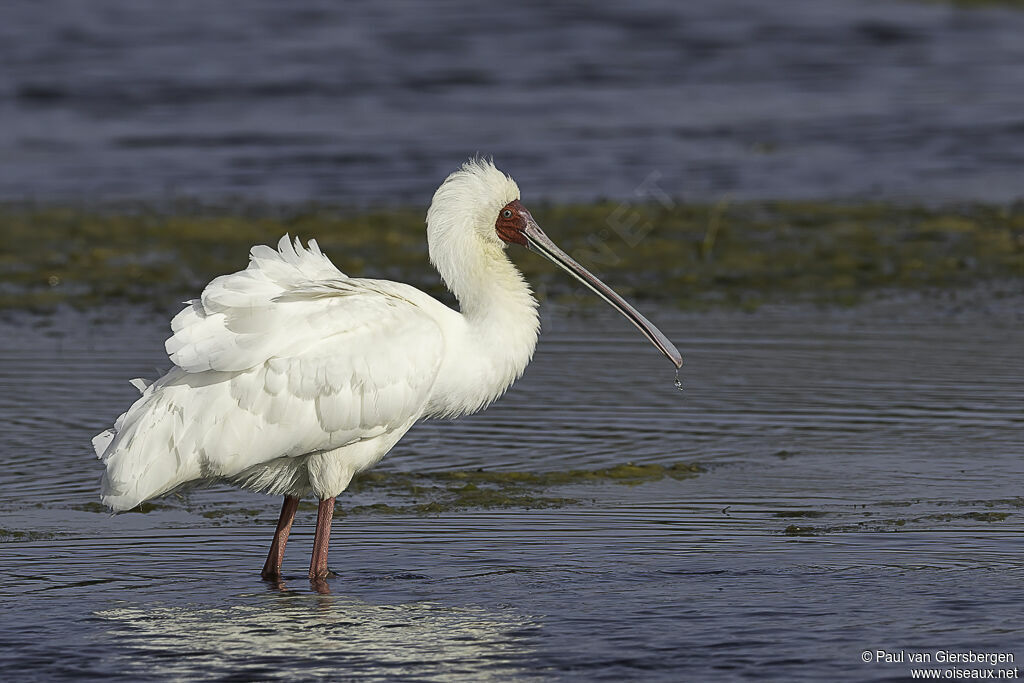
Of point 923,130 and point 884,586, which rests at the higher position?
point 923,130

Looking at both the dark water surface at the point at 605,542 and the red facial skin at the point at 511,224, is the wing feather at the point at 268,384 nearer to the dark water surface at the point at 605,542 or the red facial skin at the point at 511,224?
the dark water surface at the point at 605,542

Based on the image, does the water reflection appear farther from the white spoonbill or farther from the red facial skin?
the red facial skin

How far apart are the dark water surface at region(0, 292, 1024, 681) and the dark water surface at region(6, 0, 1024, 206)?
7857 millimetres

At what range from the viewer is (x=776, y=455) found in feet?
33.8

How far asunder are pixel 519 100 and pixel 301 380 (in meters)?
18.4

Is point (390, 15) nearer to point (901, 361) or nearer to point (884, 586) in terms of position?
point (901, 361)

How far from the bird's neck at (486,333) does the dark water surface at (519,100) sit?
10.3m

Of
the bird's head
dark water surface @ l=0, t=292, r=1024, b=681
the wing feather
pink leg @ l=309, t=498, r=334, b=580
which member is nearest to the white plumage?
the wing feather

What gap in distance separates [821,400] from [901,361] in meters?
1.19

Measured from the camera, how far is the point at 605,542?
28.6ft

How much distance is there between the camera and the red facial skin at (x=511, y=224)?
9.20 m

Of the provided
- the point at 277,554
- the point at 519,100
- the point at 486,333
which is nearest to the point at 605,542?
the point at 486,333

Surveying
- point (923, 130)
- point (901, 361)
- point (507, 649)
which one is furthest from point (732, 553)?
point (923, 130)

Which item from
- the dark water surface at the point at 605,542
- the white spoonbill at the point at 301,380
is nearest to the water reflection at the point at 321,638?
the dark water surface at the point at 605,542
